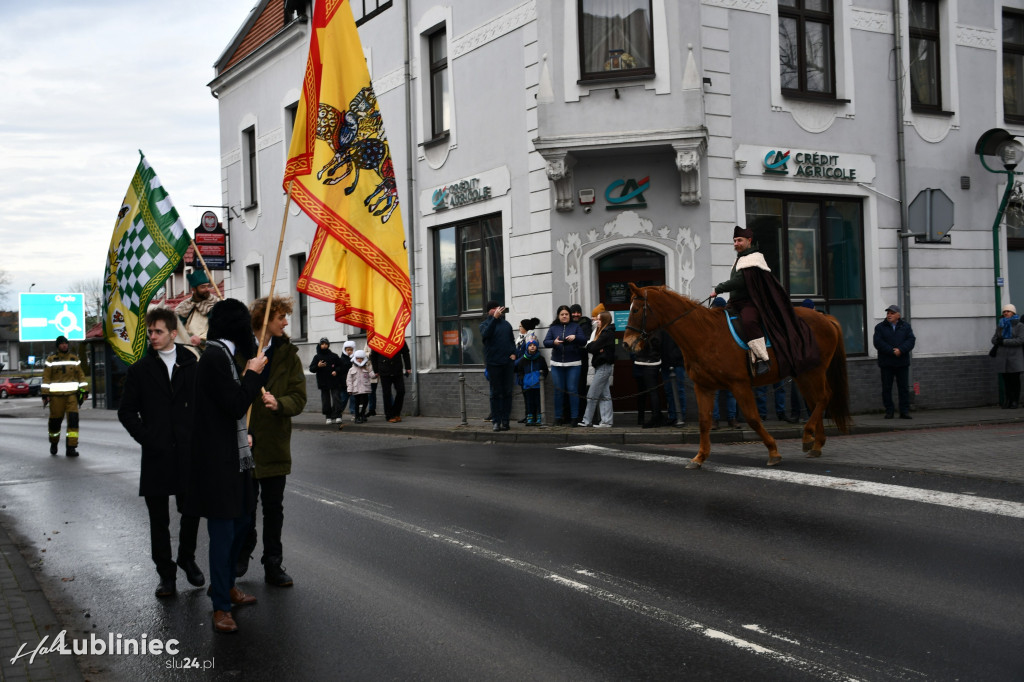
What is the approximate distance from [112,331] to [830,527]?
21.8ft

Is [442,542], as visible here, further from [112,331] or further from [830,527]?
A: [112,331]

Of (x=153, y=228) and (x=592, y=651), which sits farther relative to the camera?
(x=153, y=228)

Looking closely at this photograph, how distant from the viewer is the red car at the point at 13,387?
70.1 meters

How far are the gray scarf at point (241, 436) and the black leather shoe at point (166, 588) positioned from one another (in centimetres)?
127

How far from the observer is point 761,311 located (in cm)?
1118

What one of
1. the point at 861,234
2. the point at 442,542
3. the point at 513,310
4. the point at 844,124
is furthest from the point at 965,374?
the point at 442,542

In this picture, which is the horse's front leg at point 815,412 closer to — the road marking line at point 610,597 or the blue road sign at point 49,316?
the road marking line at point 610,597

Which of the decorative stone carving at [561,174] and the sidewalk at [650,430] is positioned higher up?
the decorative stone carving at [561,174]

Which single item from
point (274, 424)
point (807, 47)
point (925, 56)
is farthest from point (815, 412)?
point (925, 56)

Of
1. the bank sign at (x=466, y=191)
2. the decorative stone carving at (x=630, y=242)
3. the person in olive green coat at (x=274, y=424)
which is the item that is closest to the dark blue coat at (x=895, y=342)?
the decorative stone carving at (x=630, y=242)

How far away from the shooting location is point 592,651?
487 cm

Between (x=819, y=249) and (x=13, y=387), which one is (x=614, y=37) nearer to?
(x=819, y=249)

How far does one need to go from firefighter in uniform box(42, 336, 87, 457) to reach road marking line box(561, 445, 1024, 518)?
9247 mm

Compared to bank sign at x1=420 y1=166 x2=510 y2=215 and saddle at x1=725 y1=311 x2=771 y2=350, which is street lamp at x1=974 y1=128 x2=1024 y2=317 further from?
saddle at x1=725 y1=311 x2=771 y2=350
